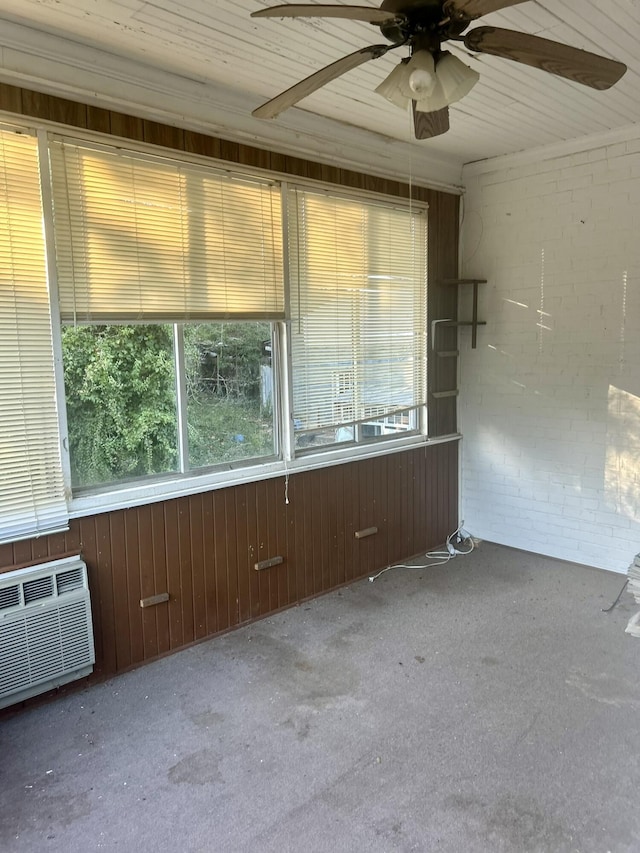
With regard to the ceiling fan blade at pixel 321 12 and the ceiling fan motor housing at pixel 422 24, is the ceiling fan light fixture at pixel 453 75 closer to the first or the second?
the ceiling fan motor housing at pixel 422 24

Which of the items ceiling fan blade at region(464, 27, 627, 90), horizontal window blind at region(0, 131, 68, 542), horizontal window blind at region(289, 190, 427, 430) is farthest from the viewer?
horizontal window blind at region(289, 190, 427, 430)

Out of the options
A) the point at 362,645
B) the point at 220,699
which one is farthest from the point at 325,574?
the point at 220,699

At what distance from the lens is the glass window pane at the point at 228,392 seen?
319cm

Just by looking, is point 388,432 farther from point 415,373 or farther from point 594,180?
point 594,180

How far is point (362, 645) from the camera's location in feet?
10.5

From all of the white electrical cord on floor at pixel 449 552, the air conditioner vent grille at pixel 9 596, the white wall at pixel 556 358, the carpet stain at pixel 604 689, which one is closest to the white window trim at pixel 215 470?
Result: the air conditioner vent grille at pixel 9 596

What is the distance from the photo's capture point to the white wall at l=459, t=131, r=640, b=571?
3.92 meters

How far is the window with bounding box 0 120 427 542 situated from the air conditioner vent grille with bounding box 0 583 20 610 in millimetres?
239

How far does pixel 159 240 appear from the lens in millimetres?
2906

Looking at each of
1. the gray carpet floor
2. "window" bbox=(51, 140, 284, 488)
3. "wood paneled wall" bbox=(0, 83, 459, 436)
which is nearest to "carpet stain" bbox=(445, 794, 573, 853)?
the gray carpet floor

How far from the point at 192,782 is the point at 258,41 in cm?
302

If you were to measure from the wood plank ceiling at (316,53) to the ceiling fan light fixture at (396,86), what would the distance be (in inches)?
28.4

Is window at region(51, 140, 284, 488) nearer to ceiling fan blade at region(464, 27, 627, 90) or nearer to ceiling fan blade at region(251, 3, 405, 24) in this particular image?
ceiling fan blade at region(251, 3, 405, 24)

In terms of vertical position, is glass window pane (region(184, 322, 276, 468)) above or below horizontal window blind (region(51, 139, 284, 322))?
below
